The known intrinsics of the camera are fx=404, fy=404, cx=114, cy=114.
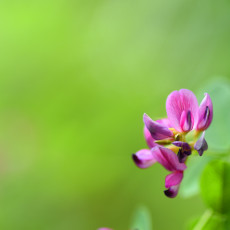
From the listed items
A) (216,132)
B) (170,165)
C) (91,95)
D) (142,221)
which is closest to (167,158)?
(170,165)

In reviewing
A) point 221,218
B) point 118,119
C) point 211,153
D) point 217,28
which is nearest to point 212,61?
point 217,28

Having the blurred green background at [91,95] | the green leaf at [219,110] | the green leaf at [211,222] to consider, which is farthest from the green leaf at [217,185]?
the blurred green background at [91,95]

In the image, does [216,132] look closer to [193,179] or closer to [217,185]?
[193,179]

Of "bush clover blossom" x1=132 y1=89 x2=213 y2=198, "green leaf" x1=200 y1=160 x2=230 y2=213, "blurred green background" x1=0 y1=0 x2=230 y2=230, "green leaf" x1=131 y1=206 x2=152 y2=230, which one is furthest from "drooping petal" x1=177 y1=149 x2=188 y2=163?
"blurred green background" x1=0 y1=0 x2=230 y2=230

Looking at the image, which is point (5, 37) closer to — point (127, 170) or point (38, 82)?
point (38, 82)

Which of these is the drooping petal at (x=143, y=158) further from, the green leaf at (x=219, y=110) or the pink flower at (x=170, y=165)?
the green leaf at (x=219, y=110)
